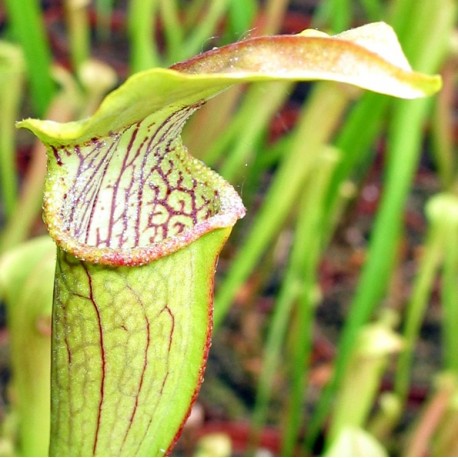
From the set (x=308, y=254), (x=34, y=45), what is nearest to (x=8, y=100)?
(x=34, y=45)

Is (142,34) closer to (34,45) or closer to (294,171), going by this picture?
(34,45)

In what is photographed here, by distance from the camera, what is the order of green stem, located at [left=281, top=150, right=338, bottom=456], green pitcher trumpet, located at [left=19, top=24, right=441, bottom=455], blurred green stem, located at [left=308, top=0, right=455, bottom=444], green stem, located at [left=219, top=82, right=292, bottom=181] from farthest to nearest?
green stem, located at [left=219, top=82, right=292, bottom=181] < green stem, located at [left=281, top=150, right=338, bottom=456] < blurred green stem, located at [left=308, top=0, right=455, bottom=444] < green pitcher trumpet, located at [left=19, top=24, right=441, bottom=455]

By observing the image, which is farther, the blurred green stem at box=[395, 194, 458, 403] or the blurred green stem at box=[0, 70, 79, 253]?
the blurred green stem at box=[0, 70, 79, 253]

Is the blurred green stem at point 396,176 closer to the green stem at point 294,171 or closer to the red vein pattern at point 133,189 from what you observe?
the green stem at point 294,171

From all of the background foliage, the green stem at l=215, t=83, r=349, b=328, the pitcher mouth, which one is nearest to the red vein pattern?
the pitcher mouth

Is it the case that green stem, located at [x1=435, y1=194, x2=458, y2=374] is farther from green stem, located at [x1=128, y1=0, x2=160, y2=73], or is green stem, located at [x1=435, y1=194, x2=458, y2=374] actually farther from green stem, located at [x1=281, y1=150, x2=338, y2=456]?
green stem, located at [x1=128, y1=0, x2=160, y2=73]

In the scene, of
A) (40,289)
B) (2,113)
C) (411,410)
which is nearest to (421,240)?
(411,410)

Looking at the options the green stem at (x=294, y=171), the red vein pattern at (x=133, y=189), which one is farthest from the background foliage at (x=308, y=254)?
the red vein pattern at (x=133, y=189)

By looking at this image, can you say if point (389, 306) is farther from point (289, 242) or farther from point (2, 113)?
point (2, 113)
